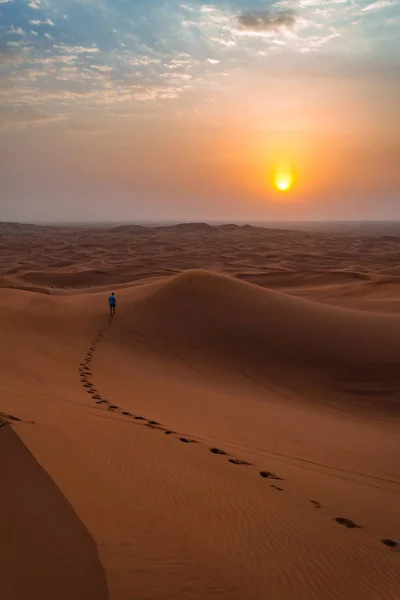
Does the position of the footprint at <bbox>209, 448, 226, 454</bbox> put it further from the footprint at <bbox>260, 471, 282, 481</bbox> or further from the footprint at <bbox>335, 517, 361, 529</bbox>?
the footprint at <bbox>335, 517, 361, 529</bbox>

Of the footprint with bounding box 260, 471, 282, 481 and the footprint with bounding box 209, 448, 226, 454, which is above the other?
the footprint with bounding box 260, 471, 282, 481

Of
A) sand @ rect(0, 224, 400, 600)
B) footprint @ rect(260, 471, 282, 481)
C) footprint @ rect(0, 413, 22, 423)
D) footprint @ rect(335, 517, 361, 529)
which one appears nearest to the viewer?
sand @ rect(0, 224, 400, 600)

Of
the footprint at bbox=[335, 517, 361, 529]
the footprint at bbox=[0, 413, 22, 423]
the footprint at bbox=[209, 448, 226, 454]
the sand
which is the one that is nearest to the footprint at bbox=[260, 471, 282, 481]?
the sand

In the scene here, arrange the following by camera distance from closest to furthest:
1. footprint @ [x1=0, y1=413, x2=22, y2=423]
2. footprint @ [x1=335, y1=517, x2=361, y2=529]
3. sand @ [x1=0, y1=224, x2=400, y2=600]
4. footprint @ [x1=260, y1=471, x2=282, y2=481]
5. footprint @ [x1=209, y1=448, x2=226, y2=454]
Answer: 1. sand @ [x1=0, y1=224, x2=400, y2=600]
2. footprint @ [x1=335, y1=517, x2=361, y2=529]
3. footprint @ [x1=260, y1=471, x2=282, y2=481]
4. footprint @ [x1=0, y1=413, x2=22, y2=423]
5. footprint @ [x1=209, y1=448, x2=226, y2=454]

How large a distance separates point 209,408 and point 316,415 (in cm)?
271

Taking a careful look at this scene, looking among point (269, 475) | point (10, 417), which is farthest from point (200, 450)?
point (10, 417)

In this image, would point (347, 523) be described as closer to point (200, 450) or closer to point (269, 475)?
point (269, 475)

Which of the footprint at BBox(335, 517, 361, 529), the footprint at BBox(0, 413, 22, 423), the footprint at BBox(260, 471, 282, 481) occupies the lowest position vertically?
the footprint at BBox(260, 471, 282, 481)

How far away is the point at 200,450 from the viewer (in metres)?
7.62

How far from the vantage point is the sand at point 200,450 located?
386cm

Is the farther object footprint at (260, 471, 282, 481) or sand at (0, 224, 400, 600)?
footprint at (260, 471, 282, 481)

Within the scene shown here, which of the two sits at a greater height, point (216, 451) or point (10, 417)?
point (10, 417)

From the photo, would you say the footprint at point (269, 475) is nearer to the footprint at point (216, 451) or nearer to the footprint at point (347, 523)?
the footprint at point (216, 451)

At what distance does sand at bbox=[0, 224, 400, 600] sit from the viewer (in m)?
3.86
